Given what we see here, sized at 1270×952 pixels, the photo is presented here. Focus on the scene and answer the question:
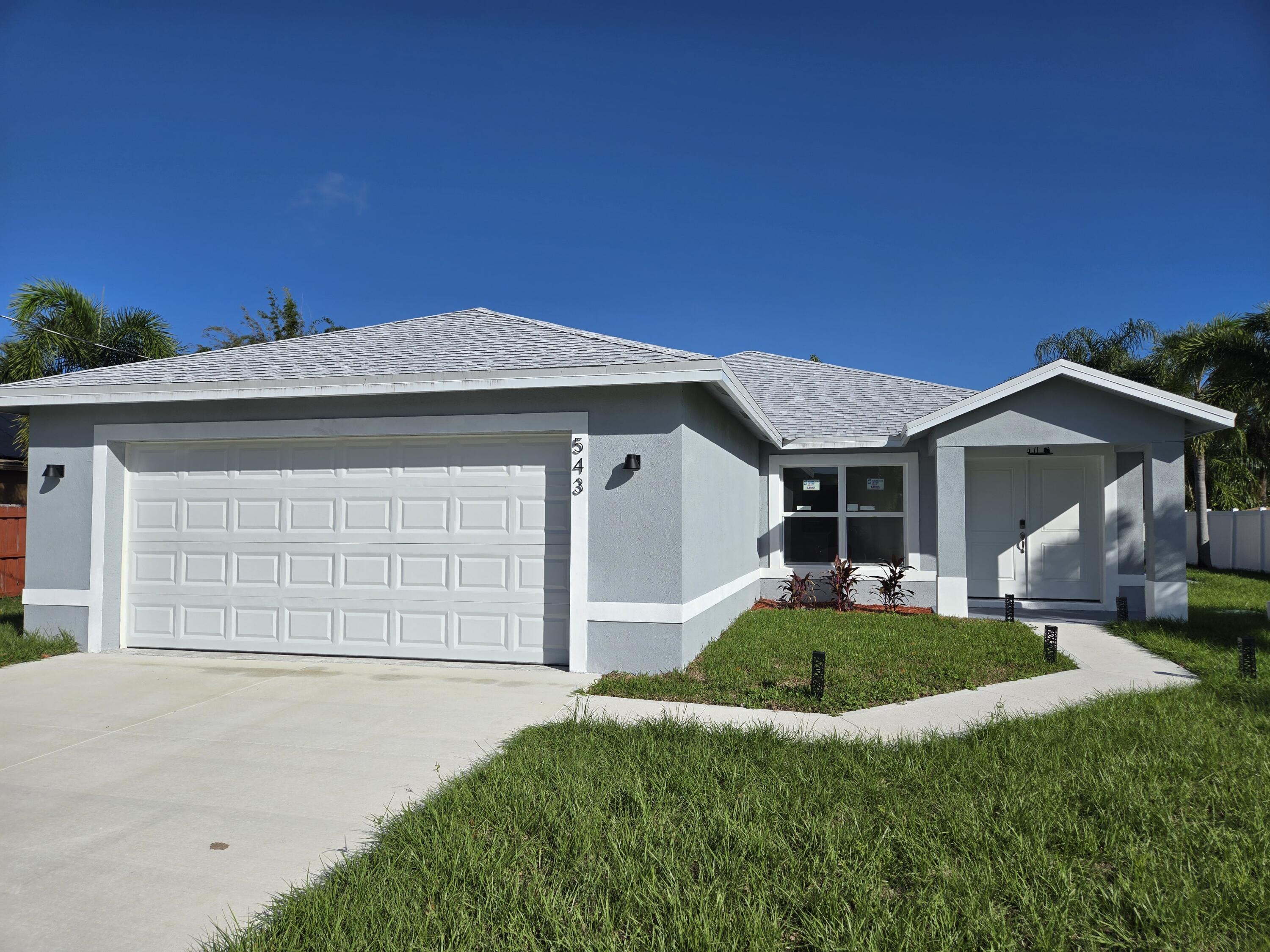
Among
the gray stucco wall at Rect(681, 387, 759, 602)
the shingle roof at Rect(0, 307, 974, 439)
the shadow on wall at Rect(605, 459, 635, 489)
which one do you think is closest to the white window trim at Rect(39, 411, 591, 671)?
the shadow on wall at Rect(605, 459, 635, 489)

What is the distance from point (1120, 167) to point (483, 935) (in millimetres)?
19794

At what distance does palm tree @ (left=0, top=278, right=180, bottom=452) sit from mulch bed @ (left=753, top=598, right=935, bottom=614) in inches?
586

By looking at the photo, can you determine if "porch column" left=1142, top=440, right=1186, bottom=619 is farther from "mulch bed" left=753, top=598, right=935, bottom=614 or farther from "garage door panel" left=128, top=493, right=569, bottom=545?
"garage door panel" left=128, top=493, right=569, bottom=545

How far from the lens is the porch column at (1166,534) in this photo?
1061cm

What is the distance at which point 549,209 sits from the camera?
20.4 meters

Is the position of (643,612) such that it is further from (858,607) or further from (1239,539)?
(1239,539)

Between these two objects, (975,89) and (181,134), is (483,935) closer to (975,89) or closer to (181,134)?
(975,89)

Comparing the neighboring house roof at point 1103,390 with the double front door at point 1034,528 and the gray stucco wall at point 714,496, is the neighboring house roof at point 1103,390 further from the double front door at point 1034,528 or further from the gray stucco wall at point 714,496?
the gray stucco wall at point 714,496

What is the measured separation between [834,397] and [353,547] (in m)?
10.8

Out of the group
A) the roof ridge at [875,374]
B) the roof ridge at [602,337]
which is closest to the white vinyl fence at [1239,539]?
the roof ridge at [875,374]

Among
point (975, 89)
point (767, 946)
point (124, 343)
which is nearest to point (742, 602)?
point (767, 946)

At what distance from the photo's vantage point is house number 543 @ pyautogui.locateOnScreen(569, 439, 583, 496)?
7980 mm

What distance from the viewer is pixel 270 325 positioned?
29141 millimetres

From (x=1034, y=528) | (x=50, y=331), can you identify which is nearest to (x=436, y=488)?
(x=1034, y=528)
